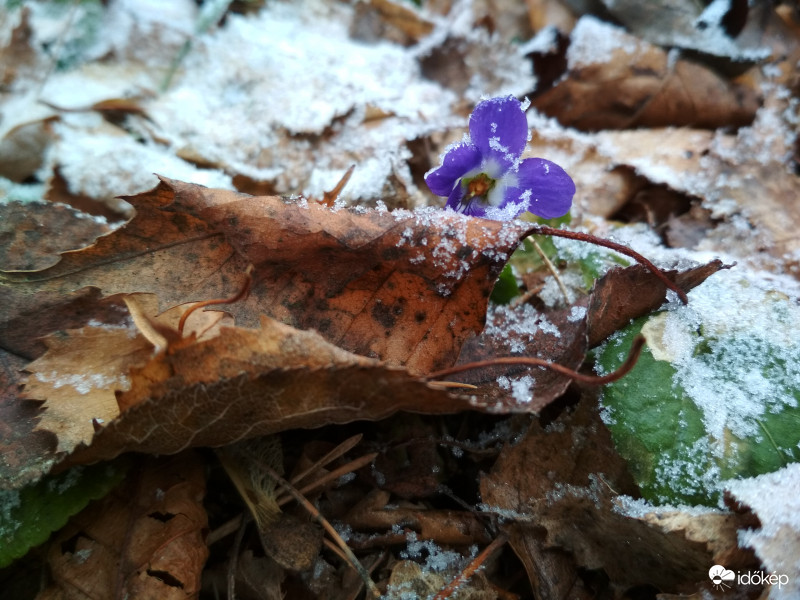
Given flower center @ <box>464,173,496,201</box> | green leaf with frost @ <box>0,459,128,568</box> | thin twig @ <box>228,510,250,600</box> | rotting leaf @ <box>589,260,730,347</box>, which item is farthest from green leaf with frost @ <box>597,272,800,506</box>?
green leaf with frost @ <box>0,459,128,568</box>

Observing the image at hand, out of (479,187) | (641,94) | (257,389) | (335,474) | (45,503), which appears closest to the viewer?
(257,389)

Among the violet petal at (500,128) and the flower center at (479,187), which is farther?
the flower center at (479,187)

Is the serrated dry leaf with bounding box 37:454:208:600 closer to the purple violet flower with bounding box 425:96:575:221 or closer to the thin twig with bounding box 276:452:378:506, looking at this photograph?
the thin twig with bounding box 276:452:378:506

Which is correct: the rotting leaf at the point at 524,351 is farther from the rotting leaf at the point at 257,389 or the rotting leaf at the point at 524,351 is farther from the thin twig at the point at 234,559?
the thin twig at the point at 234,559

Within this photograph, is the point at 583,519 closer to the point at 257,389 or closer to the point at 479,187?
the point at 257,389

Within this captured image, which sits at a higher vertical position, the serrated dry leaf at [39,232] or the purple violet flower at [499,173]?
the purple violet flower at [499,173]

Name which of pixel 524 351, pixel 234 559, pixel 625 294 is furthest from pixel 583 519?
pixel 234 559

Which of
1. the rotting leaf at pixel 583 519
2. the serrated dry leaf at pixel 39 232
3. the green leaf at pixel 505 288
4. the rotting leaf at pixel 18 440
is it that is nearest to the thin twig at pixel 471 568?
the rotting leaf at pixel 583 519

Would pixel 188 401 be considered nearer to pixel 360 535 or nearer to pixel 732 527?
pixel 360 535
